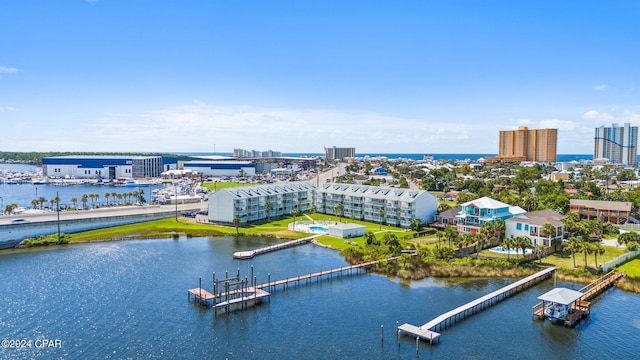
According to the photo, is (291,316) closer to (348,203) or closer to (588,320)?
(588,320)

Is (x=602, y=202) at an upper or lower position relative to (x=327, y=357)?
upper

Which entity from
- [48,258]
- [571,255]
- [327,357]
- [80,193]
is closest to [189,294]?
[327,357]

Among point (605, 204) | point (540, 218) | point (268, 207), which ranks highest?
point (540, 218)

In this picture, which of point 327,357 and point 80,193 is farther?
point 80,193

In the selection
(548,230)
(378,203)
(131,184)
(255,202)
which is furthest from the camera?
(131,184)

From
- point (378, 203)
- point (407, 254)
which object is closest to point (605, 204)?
point (378, 203)

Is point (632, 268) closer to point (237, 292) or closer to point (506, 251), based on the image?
point (506, 251)

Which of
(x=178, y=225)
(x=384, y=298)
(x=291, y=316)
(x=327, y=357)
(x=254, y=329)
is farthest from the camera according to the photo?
(x=178, y=225)

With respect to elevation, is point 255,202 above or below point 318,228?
above

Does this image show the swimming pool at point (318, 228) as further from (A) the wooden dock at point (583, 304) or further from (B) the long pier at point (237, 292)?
(A) the wooden dock at point (583, 304)
